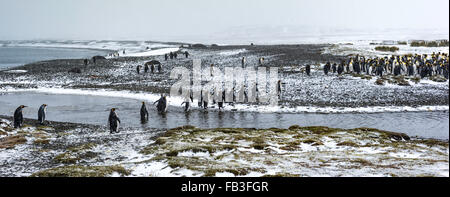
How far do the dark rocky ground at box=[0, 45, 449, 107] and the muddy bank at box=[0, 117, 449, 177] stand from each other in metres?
8.73

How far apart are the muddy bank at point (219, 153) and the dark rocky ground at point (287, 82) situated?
8731mm

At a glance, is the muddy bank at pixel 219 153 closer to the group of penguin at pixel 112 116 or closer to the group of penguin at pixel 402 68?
the group of penguin at pixel 112 116

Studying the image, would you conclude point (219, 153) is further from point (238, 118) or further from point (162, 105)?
point (162, 105)

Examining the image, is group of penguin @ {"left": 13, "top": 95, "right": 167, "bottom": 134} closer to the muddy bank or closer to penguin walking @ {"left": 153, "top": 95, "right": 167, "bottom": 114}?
penguin walking @ {"left": 153, "top": 95, "right": 167, "bottom": 114}

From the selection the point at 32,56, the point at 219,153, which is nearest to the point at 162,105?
the point at 219,153

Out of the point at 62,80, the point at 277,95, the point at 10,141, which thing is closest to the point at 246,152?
the point at 10,141

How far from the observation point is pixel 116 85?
117ft

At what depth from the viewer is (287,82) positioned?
109 ft

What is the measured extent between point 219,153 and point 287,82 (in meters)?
20.2

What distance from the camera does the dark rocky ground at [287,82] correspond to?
26.0 metres

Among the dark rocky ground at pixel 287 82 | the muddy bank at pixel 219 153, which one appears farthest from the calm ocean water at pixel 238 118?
the dark rocky ground at pixel 287 82
